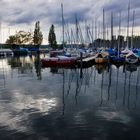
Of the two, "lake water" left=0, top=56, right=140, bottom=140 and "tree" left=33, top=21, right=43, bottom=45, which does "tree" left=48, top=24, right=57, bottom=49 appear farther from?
"lake water" left=0, top=56, right=140, bottom=140

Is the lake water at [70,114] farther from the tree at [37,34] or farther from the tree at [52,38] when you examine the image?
the tree at [37,34]

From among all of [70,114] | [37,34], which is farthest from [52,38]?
[70,114]

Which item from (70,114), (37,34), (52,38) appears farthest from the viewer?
(37,34)

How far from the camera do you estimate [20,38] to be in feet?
617

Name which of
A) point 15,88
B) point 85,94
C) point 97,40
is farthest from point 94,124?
point 97,40

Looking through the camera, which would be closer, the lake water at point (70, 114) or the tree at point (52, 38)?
the lake water at point (70, 114)

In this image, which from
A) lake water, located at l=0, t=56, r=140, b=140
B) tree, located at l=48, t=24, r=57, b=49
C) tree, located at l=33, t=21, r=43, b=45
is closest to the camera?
lake water, located at l=0, t=56, r=140, b=140

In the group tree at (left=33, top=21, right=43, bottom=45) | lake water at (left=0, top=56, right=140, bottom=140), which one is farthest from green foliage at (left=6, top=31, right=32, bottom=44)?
lake water at (left=0, top=56, right=140, bottom=140)

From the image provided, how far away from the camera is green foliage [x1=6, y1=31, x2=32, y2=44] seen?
18550 cm

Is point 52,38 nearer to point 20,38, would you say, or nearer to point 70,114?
point 20,38

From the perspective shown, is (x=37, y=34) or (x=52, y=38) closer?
(x=52, y=38)

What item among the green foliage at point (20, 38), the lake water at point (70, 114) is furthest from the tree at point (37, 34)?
the lake water at point (70, 114)

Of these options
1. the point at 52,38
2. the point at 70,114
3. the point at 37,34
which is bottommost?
the point at 70,114

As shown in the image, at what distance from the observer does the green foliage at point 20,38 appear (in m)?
186
